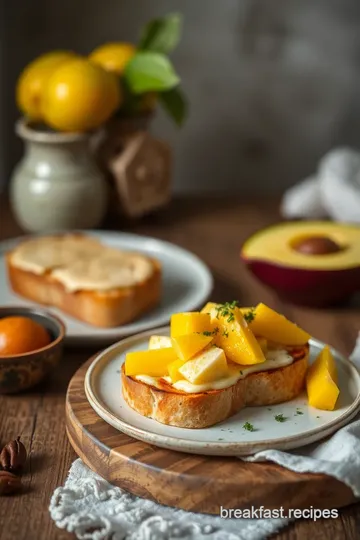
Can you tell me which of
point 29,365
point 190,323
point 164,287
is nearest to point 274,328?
point 190,323

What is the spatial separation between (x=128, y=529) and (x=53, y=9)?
1.91 metres

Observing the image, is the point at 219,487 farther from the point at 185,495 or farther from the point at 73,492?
the point at 73,492

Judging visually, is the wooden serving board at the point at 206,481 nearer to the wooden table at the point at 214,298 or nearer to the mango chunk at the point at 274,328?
the wooden table at the point at 214,298

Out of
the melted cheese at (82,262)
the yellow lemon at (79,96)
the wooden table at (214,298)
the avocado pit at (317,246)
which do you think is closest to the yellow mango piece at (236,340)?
the wooden table at (214,298)

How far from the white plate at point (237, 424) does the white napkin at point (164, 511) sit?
2 centimetres

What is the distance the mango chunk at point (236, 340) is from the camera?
1.39m

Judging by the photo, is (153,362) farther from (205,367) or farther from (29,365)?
(29,365)

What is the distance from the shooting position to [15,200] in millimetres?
2387

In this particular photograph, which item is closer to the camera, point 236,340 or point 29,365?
point 236,340

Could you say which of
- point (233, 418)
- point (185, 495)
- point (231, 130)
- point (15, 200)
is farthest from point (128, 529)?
point (231, 130)

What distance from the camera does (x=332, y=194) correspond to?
2393 mm

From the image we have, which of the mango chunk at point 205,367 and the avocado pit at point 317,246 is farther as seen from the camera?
the avocado pit at point 317,246

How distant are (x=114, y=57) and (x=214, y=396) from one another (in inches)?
51.6

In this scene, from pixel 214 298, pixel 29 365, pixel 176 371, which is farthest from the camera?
pixel 214 298
